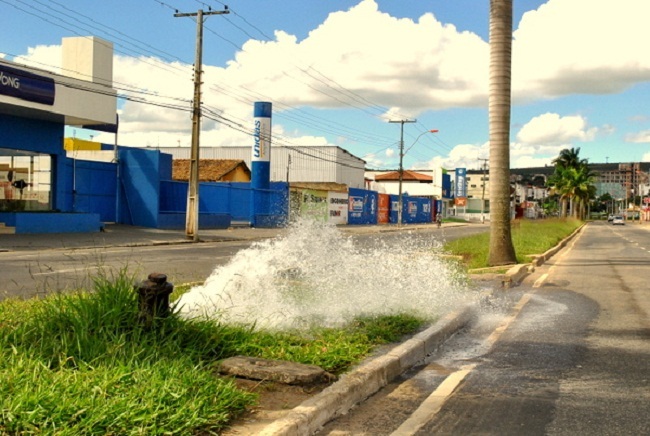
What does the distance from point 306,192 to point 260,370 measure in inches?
1621

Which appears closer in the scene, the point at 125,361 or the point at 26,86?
→ the point at 125,361

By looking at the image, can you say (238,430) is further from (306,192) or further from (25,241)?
(306,192)

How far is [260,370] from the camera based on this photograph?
5.15 metres

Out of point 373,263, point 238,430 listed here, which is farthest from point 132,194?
point 238,430

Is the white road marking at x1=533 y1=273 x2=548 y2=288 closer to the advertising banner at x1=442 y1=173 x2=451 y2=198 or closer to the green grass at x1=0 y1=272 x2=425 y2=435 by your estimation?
the green grass at x1=0 y1=272 x2=425 y2=435

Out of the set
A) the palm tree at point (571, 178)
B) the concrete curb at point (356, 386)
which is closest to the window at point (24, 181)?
the concrete curb at point (356, 386)

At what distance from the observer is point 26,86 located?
24.1 metres

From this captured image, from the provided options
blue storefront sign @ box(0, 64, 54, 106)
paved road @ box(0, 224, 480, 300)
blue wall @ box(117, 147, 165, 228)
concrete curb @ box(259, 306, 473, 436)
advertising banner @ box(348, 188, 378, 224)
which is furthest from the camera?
advertising banner @ box(348, 188, 378, 224)

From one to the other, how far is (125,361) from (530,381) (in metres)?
3.39

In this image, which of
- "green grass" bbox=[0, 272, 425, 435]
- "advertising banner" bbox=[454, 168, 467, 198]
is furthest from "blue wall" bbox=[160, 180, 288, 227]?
"advertising banner" bbox=[454, 168, 467, 198]

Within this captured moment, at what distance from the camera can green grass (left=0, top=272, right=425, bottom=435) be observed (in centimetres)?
376

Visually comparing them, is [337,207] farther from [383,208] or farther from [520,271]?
[520,271]

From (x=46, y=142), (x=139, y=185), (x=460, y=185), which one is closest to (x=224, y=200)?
(x=139, y=185)

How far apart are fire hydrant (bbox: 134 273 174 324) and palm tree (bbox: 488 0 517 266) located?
1164cm
